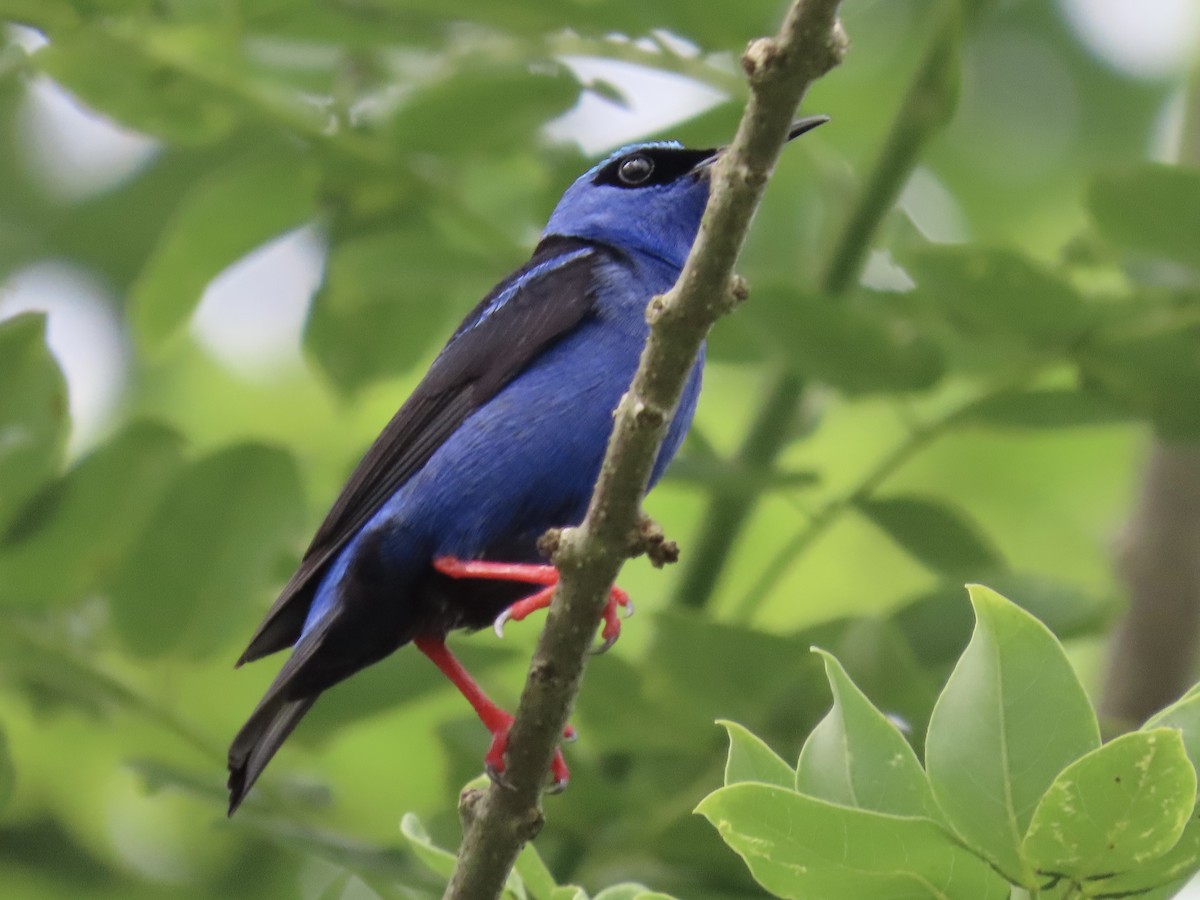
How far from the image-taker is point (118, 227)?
704 centimetres

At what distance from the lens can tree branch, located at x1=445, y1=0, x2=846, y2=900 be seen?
2.57 m

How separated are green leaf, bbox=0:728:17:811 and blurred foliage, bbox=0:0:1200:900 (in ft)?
0.55

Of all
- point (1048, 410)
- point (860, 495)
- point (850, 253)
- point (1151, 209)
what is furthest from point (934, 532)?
point (1151, 209)

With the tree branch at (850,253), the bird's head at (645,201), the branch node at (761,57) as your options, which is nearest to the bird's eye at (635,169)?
the bird's head at (645,201)

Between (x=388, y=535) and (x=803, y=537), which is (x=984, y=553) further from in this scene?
(x=388, y=535)

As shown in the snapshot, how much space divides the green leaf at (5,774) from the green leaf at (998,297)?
2372 mm

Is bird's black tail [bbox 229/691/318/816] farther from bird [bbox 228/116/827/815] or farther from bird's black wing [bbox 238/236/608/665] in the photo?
bird's black wing [bbox 238/236/608/665]

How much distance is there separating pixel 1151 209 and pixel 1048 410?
2.14ft

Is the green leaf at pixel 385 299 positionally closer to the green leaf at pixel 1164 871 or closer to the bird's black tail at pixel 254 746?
the bird's black tail at pixel 254 746

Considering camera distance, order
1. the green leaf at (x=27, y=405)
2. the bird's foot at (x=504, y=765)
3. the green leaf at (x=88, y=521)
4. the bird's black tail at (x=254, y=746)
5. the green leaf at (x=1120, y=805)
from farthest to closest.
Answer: the green leaf at (x=88, y=521)
the green leaf at (x=27, y=405)
the bird's black tail at (x=254, y=746)
the bird's foot at (x=504, y=765)
the green leaf at (x=1120, y=805)

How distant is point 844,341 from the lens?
4.33 meters

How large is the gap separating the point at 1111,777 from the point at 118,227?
5647mm

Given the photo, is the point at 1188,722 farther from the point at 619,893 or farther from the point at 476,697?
the point at 476,697

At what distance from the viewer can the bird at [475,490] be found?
13.9ft
